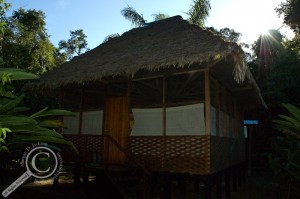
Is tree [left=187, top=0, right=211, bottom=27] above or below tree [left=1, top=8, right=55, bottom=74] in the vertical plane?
above

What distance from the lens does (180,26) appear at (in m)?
9.32

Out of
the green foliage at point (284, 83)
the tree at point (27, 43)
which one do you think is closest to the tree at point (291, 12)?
the green foliage at point (284, 83)

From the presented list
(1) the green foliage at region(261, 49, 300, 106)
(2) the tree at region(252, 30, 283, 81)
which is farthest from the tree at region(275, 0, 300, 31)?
(1) the green foliage at region(261, 49, 300, 106)

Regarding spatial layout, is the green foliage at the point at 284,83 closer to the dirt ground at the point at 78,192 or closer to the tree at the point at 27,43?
the dirt ground at the point at 78,192

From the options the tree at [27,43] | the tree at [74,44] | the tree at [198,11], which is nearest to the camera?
the tree at [27,43]

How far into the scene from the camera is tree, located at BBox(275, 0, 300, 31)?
17408 millimetres

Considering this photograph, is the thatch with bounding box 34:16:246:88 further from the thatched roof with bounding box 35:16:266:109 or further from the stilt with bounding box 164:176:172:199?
the stilt with bounding box 164:176:172:199

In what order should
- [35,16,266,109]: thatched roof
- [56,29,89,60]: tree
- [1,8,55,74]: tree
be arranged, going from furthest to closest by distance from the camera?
1. [56,29,89,60]: tree
2. [1,8,55,74]: tree
3. [35,16,266,109]: thatched roof

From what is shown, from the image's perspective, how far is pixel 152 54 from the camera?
7.58m

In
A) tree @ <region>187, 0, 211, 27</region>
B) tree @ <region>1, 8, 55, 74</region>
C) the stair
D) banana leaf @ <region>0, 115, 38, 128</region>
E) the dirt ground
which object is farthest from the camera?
tree @ <region>187, 0, 211, 27</region>

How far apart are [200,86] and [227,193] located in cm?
363

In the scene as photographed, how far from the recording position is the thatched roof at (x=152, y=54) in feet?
20.8

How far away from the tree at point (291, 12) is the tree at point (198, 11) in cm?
523

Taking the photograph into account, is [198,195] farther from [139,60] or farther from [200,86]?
[139,60]
